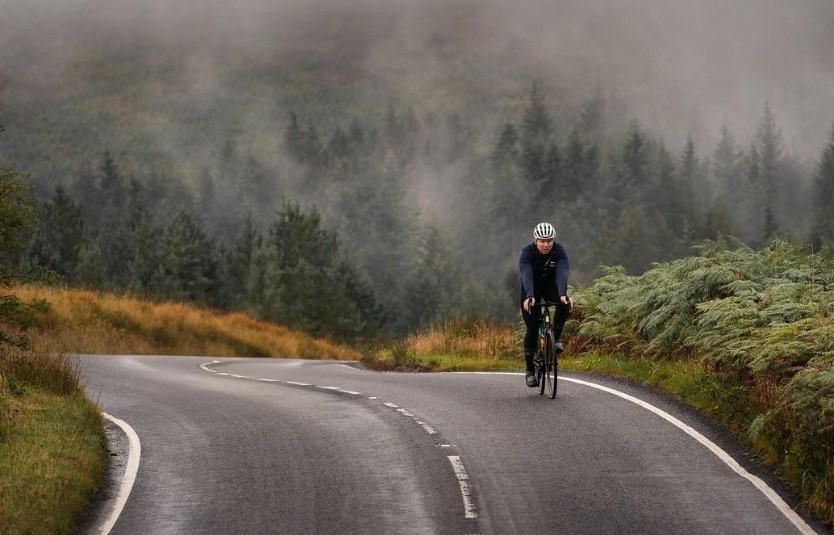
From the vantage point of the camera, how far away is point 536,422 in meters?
12.9

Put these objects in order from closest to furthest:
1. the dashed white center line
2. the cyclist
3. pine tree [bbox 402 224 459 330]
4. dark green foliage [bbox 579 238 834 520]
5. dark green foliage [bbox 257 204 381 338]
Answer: the dashed white center line, dark green foliage [bbox 579 238 834 520], the cyclist, dark green foliage [bbox 257 204 381 338], pine tree [bbox 402 224 459 330]

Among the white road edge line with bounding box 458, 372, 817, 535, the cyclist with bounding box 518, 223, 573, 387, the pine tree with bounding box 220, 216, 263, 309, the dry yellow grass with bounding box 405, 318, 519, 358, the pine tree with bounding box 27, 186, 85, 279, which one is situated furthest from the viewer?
the pine tree with bounding box 220, 216, 263, 309

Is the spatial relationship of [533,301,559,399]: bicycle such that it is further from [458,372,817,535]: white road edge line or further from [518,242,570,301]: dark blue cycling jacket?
[458,372,817,535]: white road edge line

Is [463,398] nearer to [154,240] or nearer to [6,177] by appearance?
[6,177]

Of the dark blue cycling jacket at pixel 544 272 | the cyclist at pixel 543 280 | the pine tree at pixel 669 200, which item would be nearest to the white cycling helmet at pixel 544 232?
the cyclist at pixel 543 280

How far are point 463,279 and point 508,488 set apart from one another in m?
165

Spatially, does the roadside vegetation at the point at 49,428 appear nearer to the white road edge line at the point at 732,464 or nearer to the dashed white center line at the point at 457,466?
the dashed white center line at the point at 457,466

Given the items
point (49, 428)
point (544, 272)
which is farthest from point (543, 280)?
point (49, 428)

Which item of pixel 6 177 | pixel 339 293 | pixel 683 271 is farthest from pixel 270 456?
pixel 339 293

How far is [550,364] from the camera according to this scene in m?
14.6

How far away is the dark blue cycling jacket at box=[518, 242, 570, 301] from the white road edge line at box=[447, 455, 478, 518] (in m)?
3.86

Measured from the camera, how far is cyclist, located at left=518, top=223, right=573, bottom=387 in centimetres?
1430

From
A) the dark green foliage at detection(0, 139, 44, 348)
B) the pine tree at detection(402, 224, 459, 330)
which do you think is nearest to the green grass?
the dark green foliage at detection(0, 139, 44, 348)

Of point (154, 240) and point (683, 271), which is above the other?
point (154, 240)
